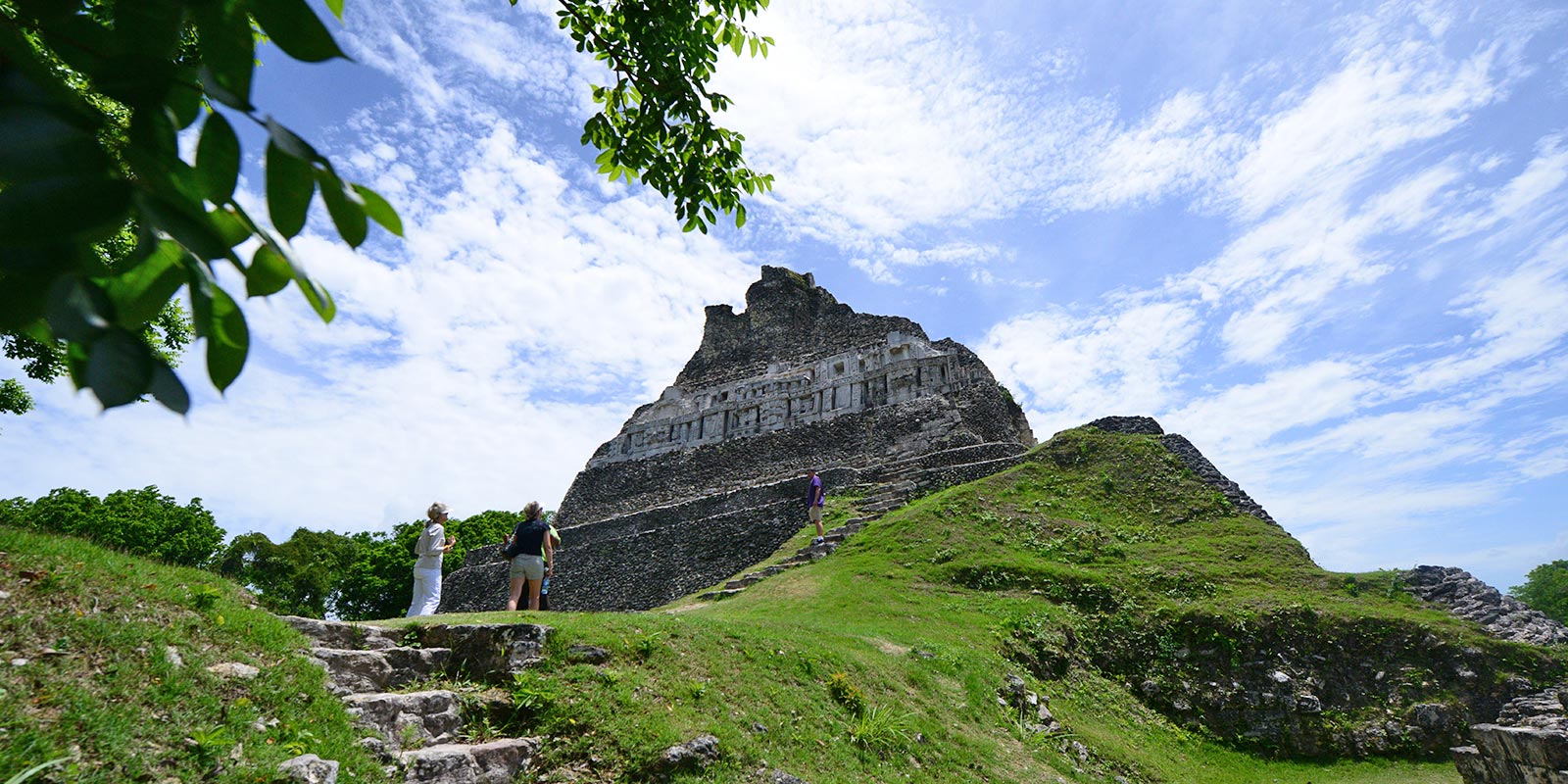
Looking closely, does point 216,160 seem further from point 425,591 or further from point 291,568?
point 291,568

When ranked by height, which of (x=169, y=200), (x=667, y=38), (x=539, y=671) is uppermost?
(x=667, y=38)

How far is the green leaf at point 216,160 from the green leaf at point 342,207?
13cm

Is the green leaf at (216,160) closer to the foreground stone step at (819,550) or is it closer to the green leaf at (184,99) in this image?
the green leaf at (184,99)

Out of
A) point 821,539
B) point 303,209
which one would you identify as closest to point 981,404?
point 821,539

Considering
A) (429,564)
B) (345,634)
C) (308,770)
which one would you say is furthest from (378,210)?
(429,564)

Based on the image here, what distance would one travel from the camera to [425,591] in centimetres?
787

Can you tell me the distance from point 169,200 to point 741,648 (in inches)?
248

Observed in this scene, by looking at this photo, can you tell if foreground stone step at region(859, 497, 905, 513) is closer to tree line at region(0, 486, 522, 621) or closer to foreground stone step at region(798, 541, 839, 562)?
foreground stone step at region(798, 541, 839, 562)

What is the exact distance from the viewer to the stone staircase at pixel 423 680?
164 inches

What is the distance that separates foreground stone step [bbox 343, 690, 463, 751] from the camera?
4352mm

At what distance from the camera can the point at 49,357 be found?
10734mm

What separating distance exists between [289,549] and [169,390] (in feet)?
147

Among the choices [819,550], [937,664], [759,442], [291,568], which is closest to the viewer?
[937,664]

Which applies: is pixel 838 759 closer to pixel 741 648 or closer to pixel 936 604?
pixel 741 648
